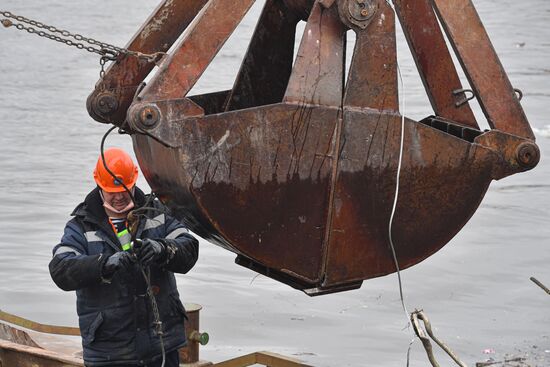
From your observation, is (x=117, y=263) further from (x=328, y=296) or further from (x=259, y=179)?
(x=328, y=296)

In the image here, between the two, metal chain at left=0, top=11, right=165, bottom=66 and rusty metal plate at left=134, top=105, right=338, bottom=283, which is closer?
rusty metal plate at left=134, top=105, right=338, bottom=283

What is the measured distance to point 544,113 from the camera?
60.5 feet

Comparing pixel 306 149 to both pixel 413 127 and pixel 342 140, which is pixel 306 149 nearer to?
pixel 342 140

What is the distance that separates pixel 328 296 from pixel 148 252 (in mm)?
5180

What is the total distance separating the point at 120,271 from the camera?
218 inches

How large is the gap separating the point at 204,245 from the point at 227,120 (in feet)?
23.6

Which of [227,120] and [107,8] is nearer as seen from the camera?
[227,120]

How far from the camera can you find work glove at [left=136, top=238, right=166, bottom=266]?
5.35 metres

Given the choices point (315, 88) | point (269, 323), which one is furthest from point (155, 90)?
point (269, 323)

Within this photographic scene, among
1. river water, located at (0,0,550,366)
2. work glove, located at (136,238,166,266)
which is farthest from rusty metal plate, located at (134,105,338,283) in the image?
river water, located at (0,0,550,366)

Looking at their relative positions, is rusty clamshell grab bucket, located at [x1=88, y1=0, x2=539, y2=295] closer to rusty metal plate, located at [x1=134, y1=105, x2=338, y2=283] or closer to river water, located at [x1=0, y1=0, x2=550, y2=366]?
rusty metal plate, located at [x1=134, y1=105, x2=338, y2=283]

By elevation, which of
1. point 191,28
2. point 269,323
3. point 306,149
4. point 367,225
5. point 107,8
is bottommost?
point 269,323

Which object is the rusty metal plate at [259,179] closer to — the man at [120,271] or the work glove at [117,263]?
the work glove at [117,263]

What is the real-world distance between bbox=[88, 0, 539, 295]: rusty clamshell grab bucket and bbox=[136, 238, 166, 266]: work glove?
32 centimetres
